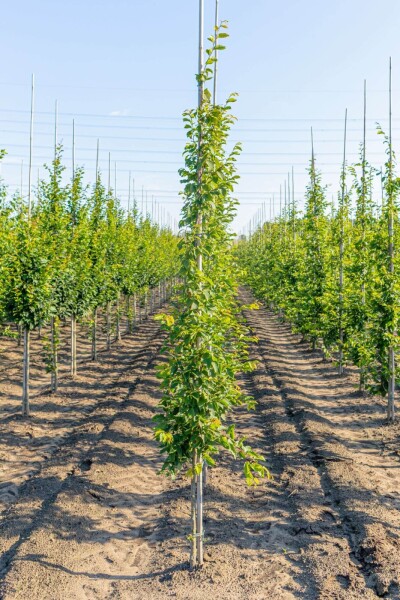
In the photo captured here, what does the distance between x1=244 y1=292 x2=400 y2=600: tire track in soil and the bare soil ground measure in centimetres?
2

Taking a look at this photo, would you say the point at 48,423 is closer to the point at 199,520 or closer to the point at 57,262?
the point at 57,262

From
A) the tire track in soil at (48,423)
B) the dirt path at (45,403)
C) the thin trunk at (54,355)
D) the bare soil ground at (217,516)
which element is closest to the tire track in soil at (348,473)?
the bare soil ground at (217,516)

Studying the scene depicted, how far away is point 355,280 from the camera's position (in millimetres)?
13836

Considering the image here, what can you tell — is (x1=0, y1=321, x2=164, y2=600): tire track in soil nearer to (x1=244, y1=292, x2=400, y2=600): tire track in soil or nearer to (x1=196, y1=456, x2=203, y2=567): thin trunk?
(x1=196, y1=456, x2=203, y2=567): thin trunk

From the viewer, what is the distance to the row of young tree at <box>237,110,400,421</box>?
1097cm

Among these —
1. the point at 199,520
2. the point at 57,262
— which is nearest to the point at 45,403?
the point at 57,262

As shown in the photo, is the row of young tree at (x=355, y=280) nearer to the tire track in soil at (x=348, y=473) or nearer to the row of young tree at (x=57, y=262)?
the tire track in soil at (x=348, y=473)

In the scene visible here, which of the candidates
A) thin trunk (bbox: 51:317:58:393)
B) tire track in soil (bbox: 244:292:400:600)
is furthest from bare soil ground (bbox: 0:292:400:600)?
thin trunk (bbox: 51:317:58:393)

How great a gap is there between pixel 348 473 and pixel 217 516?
7.74 feet

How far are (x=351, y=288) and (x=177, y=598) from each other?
1098cm

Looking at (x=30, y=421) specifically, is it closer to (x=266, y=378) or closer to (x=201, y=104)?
(x=266, y=378)

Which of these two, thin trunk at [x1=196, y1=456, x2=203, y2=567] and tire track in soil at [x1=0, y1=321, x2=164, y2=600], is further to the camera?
tire track in soil at [x1=0, y1=321, x2=164, y2=600]

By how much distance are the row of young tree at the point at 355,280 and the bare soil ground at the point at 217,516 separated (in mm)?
1720

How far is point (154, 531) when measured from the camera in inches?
269
